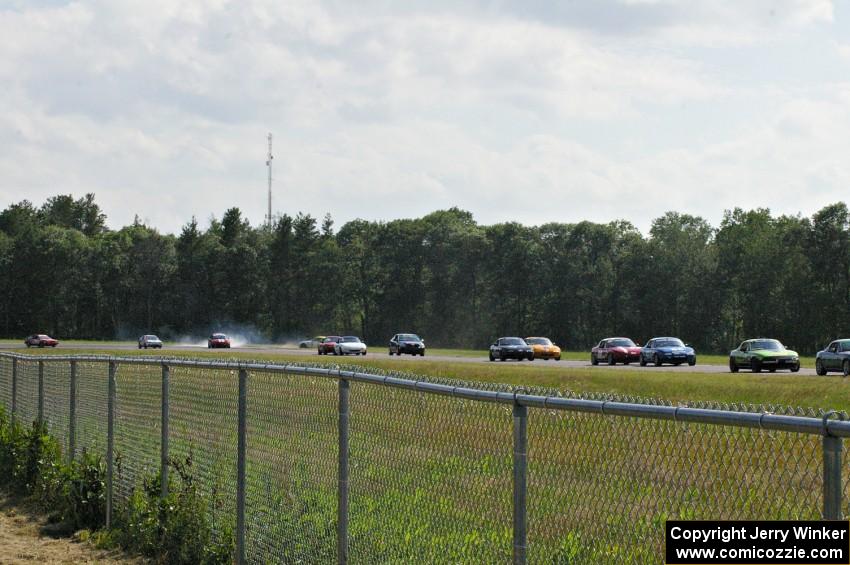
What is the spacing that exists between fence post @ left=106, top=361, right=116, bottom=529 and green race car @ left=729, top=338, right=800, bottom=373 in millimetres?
34964

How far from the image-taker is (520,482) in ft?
18.5

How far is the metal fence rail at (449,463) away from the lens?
4.52 metres

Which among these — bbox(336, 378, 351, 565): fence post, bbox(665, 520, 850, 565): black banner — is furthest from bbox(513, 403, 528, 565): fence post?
bbox(336, 378, 351, 565): fence post

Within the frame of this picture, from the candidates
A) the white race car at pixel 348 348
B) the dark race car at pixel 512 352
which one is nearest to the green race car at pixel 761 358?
the dark race car at pixel 512 352

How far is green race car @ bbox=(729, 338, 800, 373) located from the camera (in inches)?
1716

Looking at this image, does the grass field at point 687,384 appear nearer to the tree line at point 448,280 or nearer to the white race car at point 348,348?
the white race car at point 348,348

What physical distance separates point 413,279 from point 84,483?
121 m

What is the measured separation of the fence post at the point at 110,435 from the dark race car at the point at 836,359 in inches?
1246

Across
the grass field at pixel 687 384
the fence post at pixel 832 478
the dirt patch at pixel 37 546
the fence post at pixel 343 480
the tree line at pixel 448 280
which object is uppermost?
the tree line at pixel 448 280

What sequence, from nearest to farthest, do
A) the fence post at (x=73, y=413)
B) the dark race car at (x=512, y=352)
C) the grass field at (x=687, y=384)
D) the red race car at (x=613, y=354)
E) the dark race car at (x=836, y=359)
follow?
the fence post at (x=73, y=413)
the grass field at (x=687, y=384)
the dark race car at (x=836, y=359)
the red race car at (x=613, y=354)
the dark race car at (x=512, y=352)

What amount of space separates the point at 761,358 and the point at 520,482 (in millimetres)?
40081

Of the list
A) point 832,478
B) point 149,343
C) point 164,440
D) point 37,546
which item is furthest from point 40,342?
point 832,478

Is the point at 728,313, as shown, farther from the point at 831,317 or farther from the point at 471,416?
the point at 471,416

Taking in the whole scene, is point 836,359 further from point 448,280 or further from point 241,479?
point 448,280
